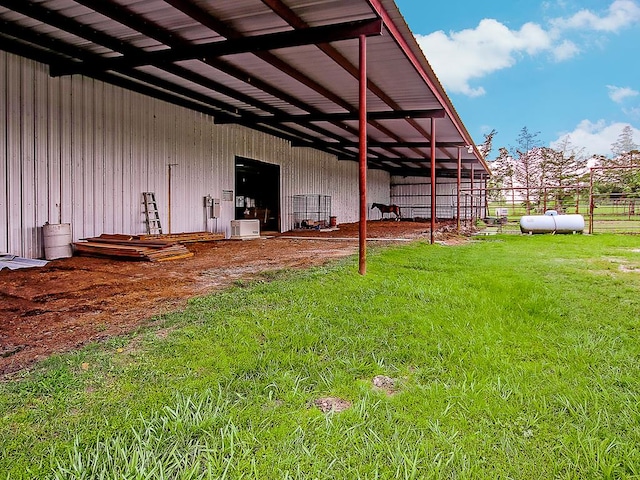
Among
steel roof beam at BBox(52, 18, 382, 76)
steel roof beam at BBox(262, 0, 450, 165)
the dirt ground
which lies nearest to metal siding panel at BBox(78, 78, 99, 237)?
steel roof beam at BBox(52, 18, 382, 76)

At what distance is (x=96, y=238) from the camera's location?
8586mm

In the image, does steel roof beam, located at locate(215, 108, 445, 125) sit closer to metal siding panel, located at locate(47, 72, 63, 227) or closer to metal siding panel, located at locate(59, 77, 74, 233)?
metal siding panel, located at locate(59, 77, 74, 233)

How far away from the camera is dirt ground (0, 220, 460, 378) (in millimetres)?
3242

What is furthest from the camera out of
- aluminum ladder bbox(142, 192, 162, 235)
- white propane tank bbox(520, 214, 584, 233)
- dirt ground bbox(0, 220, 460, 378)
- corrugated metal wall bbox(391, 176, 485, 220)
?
corrugated metal wall bbox(391, 176, 485, 220)

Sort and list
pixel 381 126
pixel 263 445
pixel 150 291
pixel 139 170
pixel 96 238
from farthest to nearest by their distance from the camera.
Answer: pixel 381 126
pixel 139 170
pixel 96 238
pixel 150 291
pixel 263 445

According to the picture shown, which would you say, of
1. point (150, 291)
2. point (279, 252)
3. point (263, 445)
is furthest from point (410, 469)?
point (279, 252)

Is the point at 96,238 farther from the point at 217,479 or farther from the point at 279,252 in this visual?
the point at 217,479

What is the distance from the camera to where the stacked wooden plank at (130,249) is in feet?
25.0

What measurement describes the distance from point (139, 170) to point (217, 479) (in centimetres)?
964

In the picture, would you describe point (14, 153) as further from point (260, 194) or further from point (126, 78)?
point (260, 194)

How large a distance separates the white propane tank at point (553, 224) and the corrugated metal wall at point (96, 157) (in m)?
9.69

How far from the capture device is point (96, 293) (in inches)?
193

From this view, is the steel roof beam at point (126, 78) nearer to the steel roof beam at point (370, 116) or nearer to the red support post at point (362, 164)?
the steel roof beam at point (370, 116)

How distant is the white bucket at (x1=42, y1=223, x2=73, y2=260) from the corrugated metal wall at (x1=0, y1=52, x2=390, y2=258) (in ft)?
0.63
